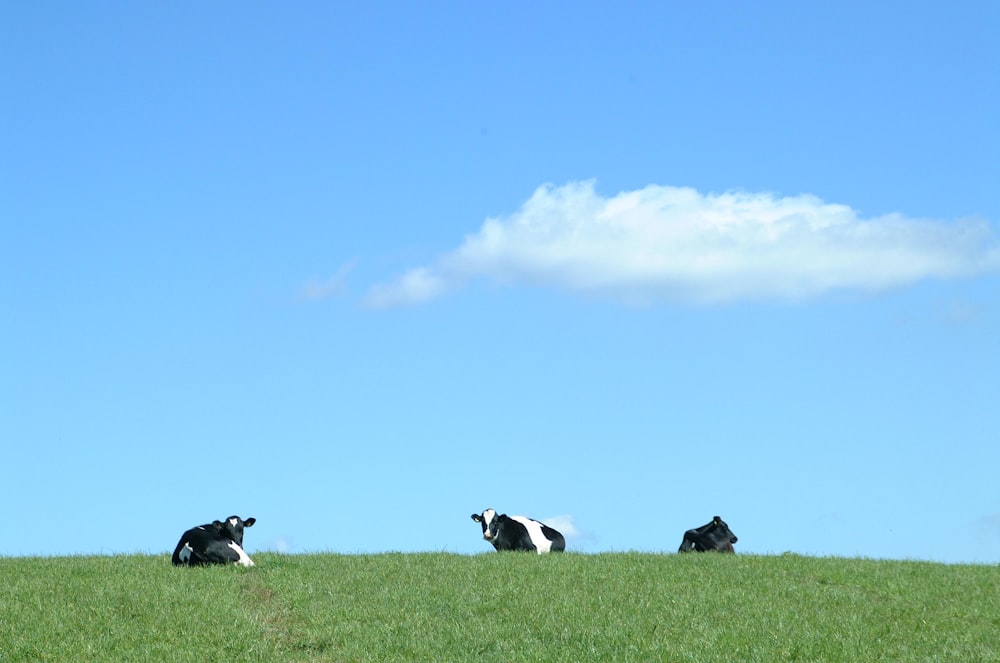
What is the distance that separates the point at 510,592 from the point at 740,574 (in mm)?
5403

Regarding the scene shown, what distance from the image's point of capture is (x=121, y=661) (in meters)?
19.1

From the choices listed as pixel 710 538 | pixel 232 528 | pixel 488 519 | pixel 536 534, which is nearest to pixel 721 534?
pixel 710 538

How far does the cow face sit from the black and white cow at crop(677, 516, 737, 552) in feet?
16.4

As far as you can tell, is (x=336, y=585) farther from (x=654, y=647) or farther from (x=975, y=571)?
(x=975, y=571)

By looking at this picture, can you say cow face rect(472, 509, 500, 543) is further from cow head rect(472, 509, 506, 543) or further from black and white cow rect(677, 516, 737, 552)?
black and white cow rect(677, 516, 737, 552)

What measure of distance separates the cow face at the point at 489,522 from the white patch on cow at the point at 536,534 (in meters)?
0.62

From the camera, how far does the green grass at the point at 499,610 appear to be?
19188 mm

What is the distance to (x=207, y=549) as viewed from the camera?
89.0 feet

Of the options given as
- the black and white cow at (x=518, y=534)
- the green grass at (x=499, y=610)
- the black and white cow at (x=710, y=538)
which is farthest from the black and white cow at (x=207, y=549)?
the black and white cow at (x=710, y=538)

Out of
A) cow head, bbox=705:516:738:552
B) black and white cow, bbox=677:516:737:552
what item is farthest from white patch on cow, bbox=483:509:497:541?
cow head, bbox=705:516:738:552

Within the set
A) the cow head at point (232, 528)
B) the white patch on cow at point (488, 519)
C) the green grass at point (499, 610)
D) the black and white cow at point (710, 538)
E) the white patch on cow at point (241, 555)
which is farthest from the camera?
the white patch on cow at point (488, 519)

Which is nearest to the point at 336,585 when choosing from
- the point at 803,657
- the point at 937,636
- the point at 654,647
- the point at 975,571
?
the point at 654,647

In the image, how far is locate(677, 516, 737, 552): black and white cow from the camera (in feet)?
106

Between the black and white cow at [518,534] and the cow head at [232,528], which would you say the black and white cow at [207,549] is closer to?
the cow head at [232,528]
